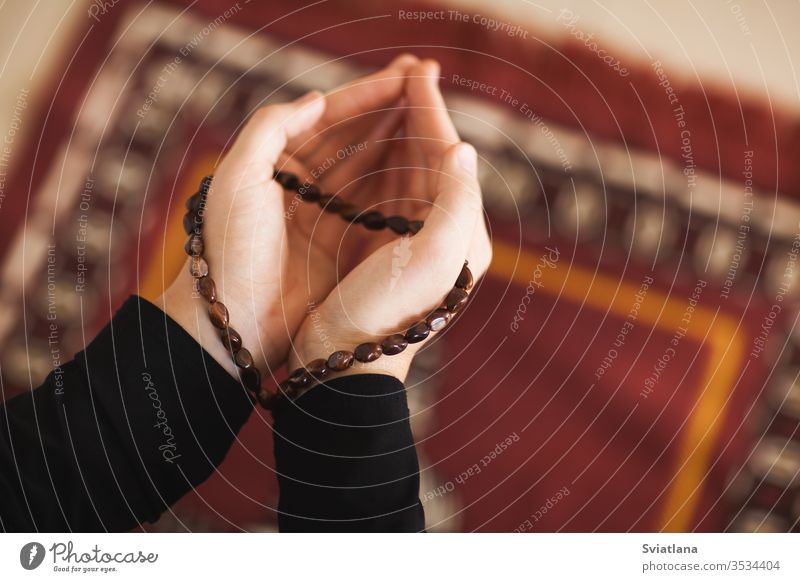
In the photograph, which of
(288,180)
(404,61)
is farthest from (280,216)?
(404,61)

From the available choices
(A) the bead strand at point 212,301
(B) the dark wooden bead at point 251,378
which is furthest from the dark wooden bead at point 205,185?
(B) the dark wooden bead at point 251,378

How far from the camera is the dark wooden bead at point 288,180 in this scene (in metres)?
0.39

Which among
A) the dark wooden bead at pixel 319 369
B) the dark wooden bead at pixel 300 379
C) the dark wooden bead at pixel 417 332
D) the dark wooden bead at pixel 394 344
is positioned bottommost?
the dark wooden bead at pixel 300 379

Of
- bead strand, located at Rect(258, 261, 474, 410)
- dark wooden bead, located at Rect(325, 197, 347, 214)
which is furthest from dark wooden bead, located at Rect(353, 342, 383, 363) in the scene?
dark wooden bead, located at Rect(325, 197, 347, 214)

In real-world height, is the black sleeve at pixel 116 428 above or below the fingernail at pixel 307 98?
below

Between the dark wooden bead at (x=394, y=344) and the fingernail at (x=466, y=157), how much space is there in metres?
0.11

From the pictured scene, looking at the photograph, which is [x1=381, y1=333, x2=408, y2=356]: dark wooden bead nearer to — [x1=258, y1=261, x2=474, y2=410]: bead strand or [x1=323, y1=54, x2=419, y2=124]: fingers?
[x1=258, y1=261, x2=474, y2=410]: bead strand

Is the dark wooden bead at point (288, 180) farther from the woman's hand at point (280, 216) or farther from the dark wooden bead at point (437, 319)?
the dark wooden bead at point (437, 319)

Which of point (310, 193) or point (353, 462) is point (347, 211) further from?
point (353, 462)

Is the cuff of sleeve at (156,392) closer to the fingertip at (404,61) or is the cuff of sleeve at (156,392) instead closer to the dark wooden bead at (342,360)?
the dark wooden bead at (342,360)

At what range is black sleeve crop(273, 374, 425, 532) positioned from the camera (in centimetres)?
34

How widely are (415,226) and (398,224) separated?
0.01 m

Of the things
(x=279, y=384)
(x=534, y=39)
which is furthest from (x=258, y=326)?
(x=534, y=39)

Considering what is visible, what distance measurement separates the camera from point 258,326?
377 millimetres
